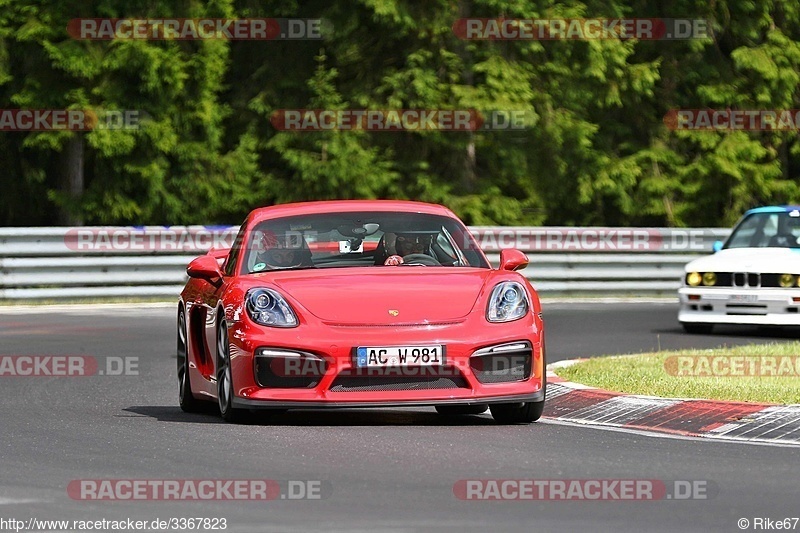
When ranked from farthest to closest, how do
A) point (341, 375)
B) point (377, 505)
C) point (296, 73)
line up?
point (296, 73), point (341, 375), point (377, 505)

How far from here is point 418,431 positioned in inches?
403

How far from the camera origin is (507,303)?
10.5 metres

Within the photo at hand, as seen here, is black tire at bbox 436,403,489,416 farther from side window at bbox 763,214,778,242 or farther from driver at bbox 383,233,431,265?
side window at bbox 763,214,778,242

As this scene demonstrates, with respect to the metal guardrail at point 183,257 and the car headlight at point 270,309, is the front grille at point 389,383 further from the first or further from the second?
the metal guardrail at point 183,257

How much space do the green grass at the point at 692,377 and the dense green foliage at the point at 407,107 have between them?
15180mm

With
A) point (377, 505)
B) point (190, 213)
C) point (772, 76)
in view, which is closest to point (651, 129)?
point (772, 76)

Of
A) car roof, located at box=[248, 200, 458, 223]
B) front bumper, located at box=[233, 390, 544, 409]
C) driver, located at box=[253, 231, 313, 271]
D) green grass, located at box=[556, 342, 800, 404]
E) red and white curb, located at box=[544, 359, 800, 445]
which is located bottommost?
green grass, located at box=[556, 342, 800, 404]

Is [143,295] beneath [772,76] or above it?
beneath

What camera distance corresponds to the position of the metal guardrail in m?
23.3

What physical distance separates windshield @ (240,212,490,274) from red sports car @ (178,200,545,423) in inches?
0.9

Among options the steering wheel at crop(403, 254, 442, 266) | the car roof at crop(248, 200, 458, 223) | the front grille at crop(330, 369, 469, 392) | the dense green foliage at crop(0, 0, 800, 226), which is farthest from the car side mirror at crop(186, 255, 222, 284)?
the dense green foliage at crop(0, 0, 800, 226)

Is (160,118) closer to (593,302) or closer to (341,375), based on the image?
(593,302)

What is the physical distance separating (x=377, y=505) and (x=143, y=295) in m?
16.9

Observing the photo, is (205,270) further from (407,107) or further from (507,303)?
(407,107)
